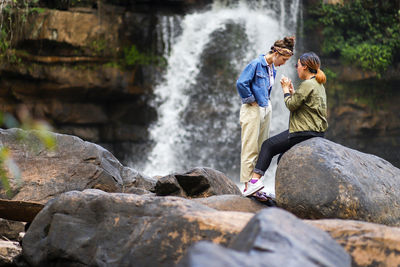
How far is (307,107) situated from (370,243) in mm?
1986

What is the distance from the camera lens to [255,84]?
5.66 m

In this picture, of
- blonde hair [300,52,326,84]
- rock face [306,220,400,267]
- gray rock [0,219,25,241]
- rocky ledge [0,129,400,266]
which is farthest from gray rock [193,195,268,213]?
gray rock [0,219,25,241]

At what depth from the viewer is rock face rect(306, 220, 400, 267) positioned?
3.35 metres

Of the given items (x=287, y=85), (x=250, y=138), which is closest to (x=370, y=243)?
(x=287, y=85)

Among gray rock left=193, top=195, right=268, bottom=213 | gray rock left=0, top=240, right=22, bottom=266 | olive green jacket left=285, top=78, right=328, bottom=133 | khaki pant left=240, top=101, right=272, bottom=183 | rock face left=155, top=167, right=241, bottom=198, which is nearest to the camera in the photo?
gray rock left=0, top=240, right=22, bottom=266

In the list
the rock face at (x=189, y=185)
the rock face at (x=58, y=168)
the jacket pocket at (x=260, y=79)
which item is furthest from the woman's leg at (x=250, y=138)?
the rock face at (x=58, y=168)

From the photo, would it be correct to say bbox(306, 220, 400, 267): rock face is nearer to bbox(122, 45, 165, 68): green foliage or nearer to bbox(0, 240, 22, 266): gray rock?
bbox(0, 240, 22, 266): gray rock

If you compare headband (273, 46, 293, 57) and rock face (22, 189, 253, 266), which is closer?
rock face (22, 189, 253, 266)

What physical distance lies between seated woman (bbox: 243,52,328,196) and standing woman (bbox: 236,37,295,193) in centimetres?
35

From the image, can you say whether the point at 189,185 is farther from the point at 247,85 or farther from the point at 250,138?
the point at 247,85

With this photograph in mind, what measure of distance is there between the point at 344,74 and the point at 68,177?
10.3m

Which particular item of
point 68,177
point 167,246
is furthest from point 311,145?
point 68,177

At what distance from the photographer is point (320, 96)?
5.11 metres

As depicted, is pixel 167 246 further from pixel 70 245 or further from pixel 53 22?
pixel 53 22
